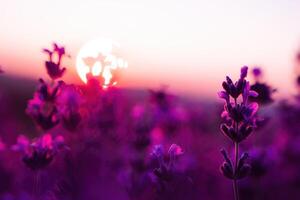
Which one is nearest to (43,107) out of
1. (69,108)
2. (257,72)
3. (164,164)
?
(69,108)

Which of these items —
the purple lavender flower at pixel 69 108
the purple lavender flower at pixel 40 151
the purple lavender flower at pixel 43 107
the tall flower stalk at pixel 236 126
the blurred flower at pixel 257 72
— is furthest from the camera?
the blurred flower at pixel 257 72

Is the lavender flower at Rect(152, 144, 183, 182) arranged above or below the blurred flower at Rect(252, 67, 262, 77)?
below

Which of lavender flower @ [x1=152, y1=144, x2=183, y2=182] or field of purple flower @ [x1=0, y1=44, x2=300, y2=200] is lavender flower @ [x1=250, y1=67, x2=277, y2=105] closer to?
field of purple flower @ [x1=0, y1=44, x2=300, y2=200]

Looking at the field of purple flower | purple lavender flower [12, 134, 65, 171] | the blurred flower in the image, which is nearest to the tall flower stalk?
the field of purple flower

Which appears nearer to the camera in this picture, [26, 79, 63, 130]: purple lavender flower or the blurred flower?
[26, 79, 63, 130]: purple lavender flower

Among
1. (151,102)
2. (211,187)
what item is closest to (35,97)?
(211,187)

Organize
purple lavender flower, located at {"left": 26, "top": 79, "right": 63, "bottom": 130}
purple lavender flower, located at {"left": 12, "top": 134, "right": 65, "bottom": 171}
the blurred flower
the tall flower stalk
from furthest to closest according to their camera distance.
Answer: the blurred flower, purple lavender flower, located at {"left": 26, "top": 79, "right": 63, "bottom": 130}, purple lavender flower, located at {"left": 12, "top": 134, "right": 65, "bottom": 171}, the tall flower stalk

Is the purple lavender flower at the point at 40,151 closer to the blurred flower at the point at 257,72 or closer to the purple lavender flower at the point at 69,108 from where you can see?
the purple lavender flower at the point at 69,108

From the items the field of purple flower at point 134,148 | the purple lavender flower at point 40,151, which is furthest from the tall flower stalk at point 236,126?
the purple lavender flower at point 40,151
